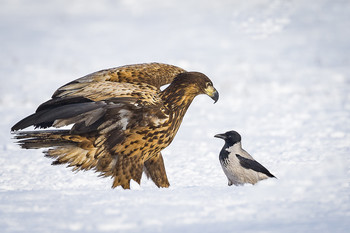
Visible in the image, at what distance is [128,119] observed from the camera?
17.7 feet

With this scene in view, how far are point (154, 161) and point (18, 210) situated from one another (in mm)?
1557

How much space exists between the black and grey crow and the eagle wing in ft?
3.43

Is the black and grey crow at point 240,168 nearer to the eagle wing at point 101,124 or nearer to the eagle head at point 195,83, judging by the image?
the eagle head at point 195,83

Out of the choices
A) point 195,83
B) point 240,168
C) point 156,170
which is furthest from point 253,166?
point 195,83

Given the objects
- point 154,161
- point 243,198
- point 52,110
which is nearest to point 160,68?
point 154,161

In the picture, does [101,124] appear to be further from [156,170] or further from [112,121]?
Answer: [156,170]

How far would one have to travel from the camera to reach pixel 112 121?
538 centimetres

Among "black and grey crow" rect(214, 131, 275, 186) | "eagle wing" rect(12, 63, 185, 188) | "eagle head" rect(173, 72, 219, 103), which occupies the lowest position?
"black and grey crow" rect(214, 131, 275, 186)

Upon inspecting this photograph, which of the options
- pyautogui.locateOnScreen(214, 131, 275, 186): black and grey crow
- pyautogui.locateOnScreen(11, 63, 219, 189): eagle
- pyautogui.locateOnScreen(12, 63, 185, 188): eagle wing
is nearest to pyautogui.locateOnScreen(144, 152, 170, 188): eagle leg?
pyautogui.locateOnScreen(11, 63, 219, 189): eagle

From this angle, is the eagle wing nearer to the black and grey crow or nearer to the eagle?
the eagle

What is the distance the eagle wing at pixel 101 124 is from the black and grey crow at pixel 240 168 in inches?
41.2

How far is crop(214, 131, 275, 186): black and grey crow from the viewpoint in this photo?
6293 mm

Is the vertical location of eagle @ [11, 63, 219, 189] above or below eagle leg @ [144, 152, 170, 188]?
above

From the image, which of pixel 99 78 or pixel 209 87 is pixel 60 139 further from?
pixel 209 87
